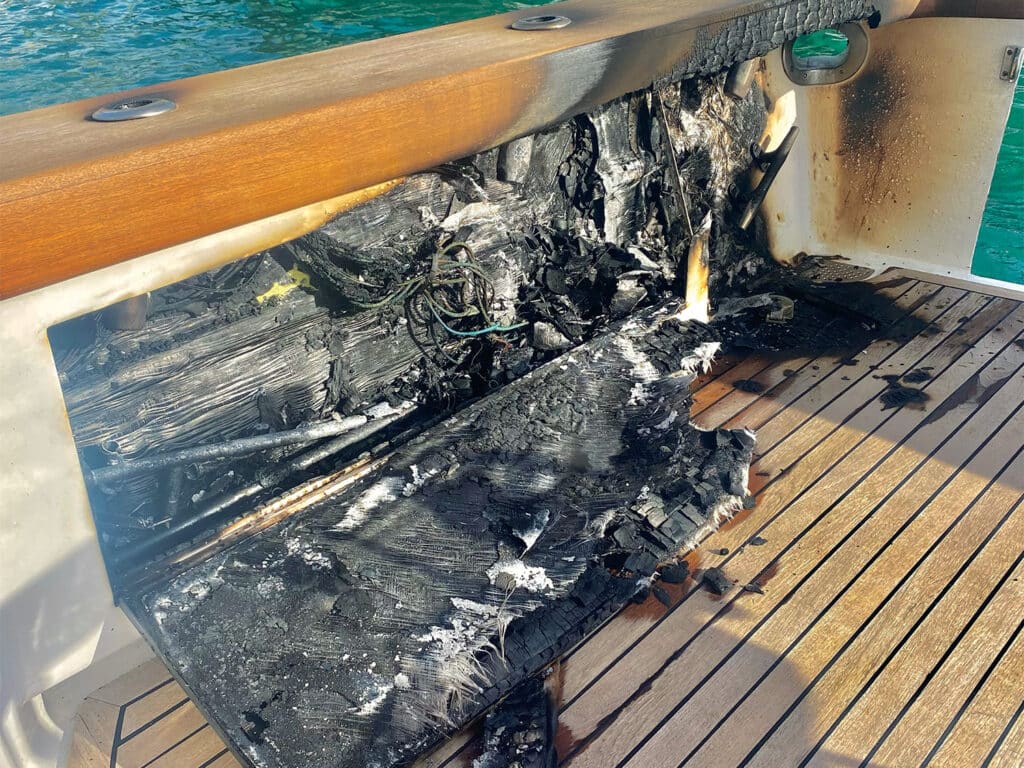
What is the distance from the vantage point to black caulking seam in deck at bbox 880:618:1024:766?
1.79 m

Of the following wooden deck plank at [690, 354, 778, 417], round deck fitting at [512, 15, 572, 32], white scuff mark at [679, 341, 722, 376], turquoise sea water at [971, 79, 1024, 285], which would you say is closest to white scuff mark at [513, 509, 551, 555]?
white scuff mark at [679, 341, 722, 376]

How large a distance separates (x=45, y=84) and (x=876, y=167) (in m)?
7.19

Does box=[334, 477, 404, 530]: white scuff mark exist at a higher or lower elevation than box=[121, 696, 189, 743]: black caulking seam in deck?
higher

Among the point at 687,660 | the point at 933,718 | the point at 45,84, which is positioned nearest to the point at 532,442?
the point at 687,660

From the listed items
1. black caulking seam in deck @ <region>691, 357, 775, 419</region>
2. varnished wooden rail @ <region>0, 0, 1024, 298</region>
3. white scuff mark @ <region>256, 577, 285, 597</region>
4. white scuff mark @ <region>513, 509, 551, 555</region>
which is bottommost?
black caulking seam in deck @ <region>691, 357, 775, 419</region>

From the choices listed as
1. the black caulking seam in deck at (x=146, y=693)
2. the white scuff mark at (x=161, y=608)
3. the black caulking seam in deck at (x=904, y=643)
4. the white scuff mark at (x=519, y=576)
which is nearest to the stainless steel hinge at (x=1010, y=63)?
the black caulking seam in deck at (x=904, y=643)

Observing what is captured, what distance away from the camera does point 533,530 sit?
2.24m

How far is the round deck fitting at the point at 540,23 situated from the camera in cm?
255

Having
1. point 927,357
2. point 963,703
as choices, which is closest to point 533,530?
point 963,703

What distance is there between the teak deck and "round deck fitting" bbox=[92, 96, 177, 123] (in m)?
1.30

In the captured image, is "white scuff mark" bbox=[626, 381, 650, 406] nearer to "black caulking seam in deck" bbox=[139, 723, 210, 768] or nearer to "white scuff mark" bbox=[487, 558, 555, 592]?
"white scuff mark" bbox=[487, 558, 555, 592]

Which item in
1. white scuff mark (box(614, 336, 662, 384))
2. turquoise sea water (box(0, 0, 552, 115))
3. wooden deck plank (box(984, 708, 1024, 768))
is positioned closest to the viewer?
wooden deck plank (box(984, 708, 1024, 768))

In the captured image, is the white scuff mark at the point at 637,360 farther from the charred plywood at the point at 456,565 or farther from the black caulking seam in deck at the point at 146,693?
the black caulking seam in deck at the point at 146,693

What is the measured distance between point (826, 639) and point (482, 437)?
41.9 inches
